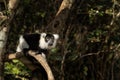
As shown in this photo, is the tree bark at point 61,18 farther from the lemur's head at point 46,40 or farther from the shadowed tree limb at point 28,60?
the shadowed tree limb at point 28,60

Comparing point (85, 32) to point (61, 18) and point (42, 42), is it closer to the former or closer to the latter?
point (61, 18)

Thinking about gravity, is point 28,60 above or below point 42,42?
below

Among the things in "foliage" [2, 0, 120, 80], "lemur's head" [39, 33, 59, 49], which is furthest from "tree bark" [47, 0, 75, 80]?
"lemur's head" [39, 33, 59, 49]

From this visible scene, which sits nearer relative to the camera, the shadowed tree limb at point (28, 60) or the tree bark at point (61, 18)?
the shadowed tree limb at point (28, 60)

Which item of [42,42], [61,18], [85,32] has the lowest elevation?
[85,32]

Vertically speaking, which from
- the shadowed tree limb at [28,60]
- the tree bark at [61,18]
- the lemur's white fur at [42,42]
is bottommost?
the shadowed tree limb at [28,60]

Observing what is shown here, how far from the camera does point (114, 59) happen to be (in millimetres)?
8844

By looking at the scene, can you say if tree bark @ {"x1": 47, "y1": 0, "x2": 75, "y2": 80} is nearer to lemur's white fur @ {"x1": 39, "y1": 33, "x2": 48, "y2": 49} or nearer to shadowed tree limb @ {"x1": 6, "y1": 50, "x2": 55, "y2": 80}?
lemur's white fur @ {"x1": 39, "y1": 33, "x2": 48, "y2": 49}

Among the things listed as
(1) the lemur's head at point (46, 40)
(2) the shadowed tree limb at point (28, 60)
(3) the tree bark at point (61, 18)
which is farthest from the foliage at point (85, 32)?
(2) the shadowed tree limb at point (28, 60)

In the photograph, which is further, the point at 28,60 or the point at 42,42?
the point at 42,42

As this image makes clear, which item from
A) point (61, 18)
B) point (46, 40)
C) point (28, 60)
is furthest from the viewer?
point (61, 18)

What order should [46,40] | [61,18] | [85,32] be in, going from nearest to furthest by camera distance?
1. [46,40]
2. [61,18]
3. [85,32]

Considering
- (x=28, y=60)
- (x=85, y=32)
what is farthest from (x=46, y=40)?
(x=85, y=32)

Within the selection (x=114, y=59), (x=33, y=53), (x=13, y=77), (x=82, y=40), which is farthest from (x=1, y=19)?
(x=114, y=59)
